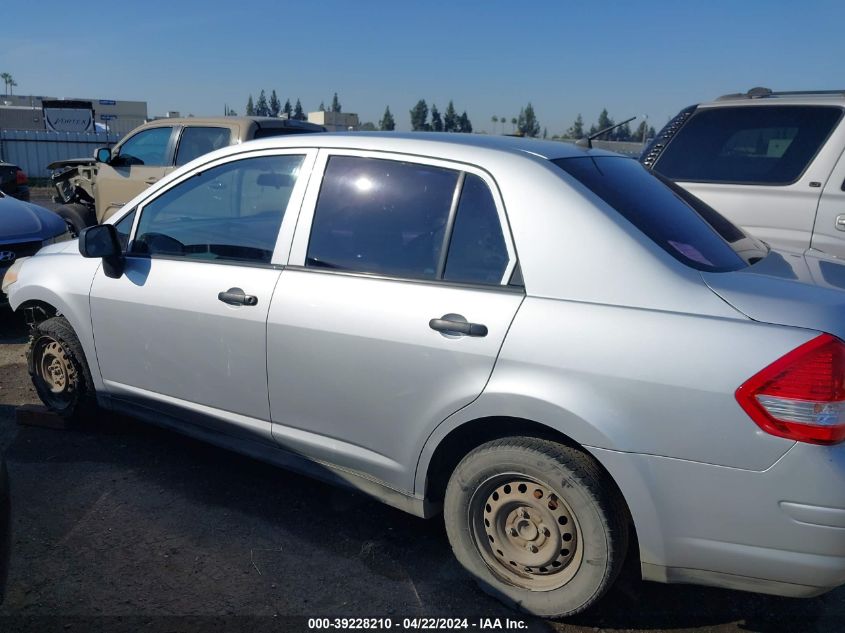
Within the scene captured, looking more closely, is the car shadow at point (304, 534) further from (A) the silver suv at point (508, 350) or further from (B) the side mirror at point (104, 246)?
(B) the side mirror at point (104, 246)

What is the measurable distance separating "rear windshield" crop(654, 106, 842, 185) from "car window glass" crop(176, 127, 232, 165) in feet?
15.2

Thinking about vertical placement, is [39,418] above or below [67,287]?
below

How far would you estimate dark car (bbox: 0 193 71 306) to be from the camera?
6.72 metres

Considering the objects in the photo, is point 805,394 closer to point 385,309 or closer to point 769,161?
point 385,309

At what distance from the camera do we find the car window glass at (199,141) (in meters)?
7.90

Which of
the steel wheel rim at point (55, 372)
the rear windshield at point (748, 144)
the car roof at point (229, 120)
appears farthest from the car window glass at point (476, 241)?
the car roof at point (229, 120)

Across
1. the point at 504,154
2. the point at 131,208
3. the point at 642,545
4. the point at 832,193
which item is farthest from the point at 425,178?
the point at 832,193

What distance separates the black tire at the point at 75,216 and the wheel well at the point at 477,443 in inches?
333

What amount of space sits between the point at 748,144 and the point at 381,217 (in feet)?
11.7

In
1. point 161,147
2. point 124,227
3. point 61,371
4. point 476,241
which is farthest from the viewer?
point 161,147

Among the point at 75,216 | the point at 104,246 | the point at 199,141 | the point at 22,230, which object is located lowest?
the point at 75,216

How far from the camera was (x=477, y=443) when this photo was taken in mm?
2916

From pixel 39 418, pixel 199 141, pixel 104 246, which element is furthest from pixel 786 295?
pixel 199 141

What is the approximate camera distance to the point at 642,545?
2.52 m
